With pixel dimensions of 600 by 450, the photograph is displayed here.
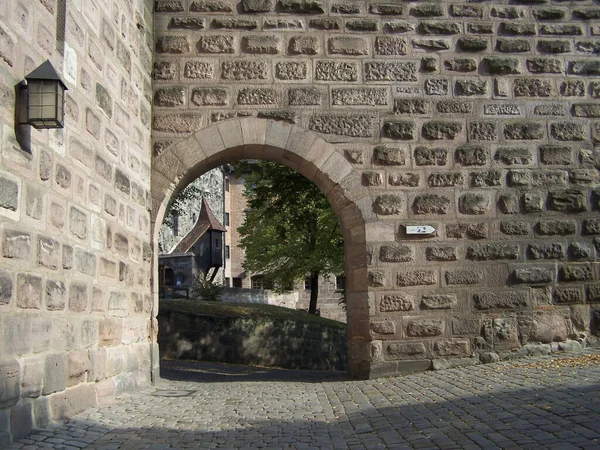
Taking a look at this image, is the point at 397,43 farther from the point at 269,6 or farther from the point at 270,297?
the point at 270,297

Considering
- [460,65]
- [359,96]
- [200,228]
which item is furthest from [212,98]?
[200,228]

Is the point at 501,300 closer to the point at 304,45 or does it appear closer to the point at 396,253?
the point at 396,253

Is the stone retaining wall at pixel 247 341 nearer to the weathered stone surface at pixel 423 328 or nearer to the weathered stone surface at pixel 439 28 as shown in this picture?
the weathered stone surface at pixel 423 328

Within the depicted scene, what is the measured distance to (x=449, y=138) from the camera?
775cm

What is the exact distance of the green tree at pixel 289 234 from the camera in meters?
13.1

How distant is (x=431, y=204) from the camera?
7598mm

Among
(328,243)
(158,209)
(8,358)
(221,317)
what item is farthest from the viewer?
(328,243)

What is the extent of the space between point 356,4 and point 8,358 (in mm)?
5891

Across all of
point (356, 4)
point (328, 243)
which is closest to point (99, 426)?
point (356, 4)

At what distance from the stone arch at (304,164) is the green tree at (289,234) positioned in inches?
193

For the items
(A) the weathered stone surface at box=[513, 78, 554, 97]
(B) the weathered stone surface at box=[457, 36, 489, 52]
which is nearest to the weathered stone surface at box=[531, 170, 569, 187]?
(A) the weathered stone surface at box=[513, 78, 554, 97]

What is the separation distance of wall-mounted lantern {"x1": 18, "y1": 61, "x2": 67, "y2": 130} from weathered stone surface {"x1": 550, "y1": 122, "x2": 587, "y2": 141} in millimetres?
6035

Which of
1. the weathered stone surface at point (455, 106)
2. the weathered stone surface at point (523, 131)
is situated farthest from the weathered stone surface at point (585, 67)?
the weathered stone surface at point (455, 106)

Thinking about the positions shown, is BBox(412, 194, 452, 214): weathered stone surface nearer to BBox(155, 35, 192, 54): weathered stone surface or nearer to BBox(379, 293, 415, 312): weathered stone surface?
BBox(379, 293, 415, 312): weathered stone surface
